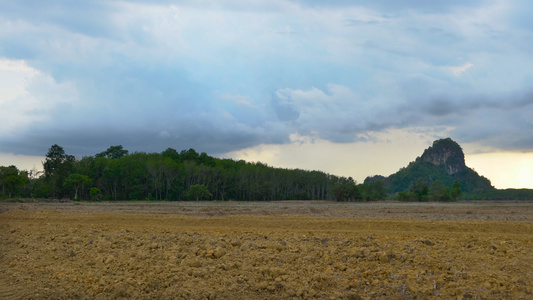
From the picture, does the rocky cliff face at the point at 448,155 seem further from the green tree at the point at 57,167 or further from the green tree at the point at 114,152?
the green tree at the point at 57,167

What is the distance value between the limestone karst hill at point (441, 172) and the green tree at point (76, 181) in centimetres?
12029

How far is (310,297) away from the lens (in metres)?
9.14

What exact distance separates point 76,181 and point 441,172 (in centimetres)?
14724

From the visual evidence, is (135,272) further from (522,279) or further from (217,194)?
(217,194)

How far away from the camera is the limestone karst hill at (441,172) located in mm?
164913

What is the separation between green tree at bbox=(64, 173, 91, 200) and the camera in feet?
230

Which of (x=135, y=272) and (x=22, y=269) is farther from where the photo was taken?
(x=22, y=269)

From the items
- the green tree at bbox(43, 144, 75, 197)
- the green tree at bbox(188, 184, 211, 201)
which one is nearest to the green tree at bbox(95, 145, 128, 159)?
the green tree at bbox(43, 144, 75, 197)

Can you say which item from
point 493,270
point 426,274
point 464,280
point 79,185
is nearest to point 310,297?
point 426,274

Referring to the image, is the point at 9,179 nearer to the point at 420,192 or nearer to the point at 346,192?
the point at 346,192

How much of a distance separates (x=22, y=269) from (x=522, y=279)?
12344mm

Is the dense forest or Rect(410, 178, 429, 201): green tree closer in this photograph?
the dense forest

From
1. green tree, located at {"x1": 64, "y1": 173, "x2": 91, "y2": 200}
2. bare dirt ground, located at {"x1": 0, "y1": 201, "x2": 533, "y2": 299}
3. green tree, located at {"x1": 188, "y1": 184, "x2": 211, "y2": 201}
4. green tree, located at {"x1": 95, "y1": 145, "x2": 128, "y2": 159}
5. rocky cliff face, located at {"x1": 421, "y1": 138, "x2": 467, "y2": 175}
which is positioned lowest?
bare dirt ground, located at {"x1": 0, "y1": 201, "x2": 533, "y2": 299}

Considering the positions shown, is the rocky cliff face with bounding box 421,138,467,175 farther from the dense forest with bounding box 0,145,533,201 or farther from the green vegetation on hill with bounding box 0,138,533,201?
the dense forest with bounding box 0,145,533,201
